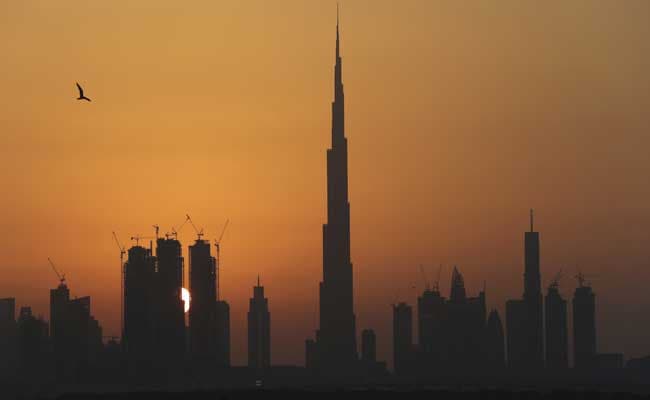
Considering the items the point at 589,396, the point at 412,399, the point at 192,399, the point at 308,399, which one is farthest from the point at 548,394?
the point at 192,399

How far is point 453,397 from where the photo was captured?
653 feet

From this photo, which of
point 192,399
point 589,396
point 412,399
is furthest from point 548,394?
point 192,399

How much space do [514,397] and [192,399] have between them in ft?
143

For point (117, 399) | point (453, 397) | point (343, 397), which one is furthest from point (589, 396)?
point (117, 399)

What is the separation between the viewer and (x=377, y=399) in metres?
194

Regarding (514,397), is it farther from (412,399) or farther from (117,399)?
(117,399)

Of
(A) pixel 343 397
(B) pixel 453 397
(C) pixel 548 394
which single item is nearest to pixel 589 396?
(C) pixel 548 394

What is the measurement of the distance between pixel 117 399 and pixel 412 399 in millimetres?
40181

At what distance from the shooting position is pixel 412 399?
19438cm

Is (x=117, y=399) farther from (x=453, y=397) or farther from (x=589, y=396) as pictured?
(x=589, y=396)

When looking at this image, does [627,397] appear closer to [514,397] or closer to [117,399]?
[514,397]

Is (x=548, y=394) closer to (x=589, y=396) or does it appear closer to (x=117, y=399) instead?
(x=589, y=396)

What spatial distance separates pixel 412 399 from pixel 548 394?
1946cm

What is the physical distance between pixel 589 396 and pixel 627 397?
6262 millimetres
